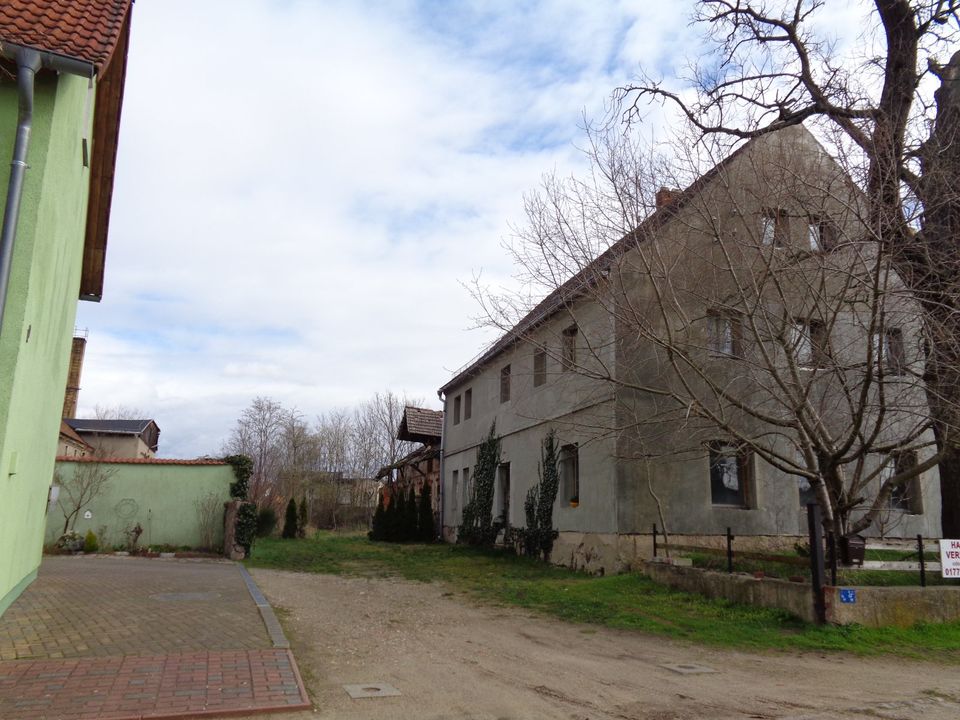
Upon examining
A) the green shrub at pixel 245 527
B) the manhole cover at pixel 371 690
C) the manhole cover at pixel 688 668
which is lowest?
the manhole cover at pixel 688 668

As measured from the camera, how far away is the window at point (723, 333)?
11586 mm

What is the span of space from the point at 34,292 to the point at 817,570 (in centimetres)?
980

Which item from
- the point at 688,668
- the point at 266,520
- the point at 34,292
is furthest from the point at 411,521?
the point at 34,292

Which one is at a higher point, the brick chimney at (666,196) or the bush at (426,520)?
the brick chimney at (666,196)

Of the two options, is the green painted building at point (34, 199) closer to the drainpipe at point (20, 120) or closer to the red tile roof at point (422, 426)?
the drainpipe at point (20, 120)

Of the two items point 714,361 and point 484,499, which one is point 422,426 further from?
point 714,361

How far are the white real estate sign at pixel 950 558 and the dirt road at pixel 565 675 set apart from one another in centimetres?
265

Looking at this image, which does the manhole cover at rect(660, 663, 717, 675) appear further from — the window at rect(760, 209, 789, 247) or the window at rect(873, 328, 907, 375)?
the window at rect(760, 209, 789, 247)

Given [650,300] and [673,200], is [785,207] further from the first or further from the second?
[650,300]

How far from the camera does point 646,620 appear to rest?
1012cm

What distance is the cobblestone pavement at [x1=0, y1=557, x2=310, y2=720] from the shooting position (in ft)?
17.4

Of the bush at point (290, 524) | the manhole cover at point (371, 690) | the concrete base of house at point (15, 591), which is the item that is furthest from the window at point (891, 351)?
Result: the bush at point (290, 524)

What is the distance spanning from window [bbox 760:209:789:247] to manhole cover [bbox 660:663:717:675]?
5998mm

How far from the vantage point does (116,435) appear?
1570 inches
